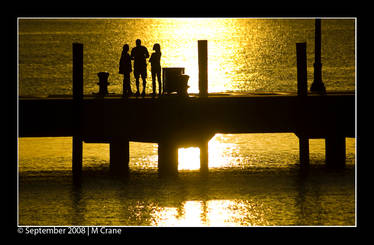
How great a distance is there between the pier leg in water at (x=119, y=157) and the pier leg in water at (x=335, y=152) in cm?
633

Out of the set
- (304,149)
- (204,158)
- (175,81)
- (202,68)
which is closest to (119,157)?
(204,158)

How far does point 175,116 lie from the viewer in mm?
25172

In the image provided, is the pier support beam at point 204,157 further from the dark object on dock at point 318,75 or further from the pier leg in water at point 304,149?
the dark object on dock at point 318,75

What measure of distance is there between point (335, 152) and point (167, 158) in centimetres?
584

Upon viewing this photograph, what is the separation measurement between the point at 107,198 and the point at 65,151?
44.6 ft

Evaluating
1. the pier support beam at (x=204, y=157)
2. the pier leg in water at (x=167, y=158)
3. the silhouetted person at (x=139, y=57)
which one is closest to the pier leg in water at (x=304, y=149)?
the pier support beam at (x=204, y=157)

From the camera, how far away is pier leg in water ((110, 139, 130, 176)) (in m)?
27.5

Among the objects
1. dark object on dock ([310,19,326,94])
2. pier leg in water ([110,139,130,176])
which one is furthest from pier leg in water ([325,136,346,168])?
pier leg in water ([110,139,130,176])

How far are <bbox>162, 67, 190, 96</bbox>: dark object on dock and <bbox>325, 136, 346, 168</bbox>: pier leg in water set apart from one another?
223 inches

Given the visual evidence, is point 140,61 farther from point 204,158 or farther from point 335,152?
point 335,152

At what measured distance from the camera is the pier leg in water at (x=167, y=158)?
25609mm

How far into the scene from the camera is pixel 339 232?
21.4m

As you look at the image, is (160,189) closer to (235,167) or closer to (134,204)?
(134,204)

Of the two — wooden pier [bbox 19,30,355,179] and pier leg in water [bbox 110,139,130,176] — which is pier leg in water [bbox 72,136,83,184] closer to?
wooden pier [bbox 19,30,355,179]
